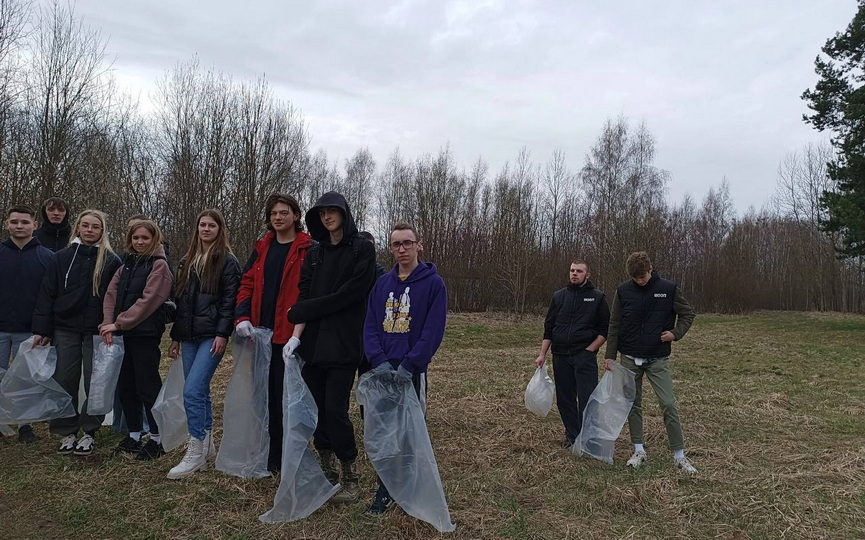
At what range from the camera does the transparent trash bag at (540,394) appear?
221 inches

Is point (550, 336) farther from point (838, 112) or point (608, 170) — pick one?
point (608, 170)

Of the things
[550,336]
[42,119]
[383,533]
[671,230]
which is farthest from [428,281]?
Answer: [671,230]

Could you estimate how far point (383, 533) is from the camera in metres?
3.15

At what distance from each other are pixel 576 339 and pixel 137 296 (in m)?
3.82

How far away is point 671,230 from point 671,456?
31754 millimetres

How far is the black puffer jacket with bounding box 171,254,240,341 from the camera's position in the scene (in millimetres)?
4094

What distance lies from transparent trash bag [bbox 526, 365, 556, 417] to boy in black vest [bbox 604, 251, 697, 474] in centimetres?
93

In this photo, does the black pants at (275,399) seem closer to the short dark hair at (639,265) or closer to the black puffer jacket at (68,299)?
the black puffer jacket at (68,299)

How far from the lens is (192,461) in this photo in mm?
4035

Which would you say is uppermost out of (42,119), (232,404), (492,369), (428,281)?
(42,119)

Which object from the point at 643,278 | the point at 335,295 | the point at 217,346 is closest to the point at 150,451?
the point at 217,346

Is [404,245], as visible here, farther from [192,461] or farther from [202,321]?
[192,461]

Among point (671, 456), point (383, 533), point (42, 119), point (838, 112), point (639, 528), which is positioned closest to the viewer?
point (383, 533)

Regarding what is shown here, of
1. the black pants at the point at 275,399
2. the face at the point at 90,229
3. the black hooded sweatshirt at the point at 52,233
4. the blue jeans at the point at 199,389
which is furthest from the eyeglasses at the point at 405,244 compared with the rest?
the black hooded sweatshirt at the point at 52,233
